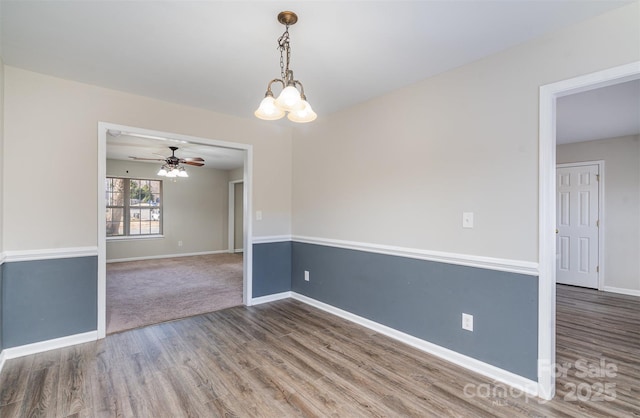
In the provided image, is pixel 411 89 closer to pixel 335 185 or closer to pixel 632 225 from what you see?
pixel 335 185

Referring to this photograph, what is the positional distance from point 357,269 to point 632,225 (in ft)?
14.6

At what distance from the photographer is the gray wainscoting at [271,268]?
3.97 meters

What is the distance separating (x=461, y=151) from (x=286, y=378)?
7.41ft

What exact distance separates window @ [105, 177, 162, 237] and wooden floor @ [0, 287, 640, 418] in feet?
16.3

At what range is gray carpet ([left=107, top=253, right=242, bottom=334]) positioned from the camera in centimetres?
356

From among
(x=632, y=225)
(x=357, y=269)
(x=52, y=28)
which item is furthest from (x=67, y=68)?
(x=632, y=225)

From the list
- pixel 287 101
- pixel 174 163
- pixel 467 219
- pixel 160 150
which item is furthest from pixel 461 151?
pixel 160 150

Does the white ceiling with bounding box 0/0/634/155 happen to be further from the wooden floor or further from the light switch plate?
the wooden floor

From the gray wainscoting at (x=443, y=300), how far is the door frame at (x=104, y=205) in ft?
3.20

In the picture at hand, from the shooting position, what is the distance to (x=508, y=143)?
2189 mm

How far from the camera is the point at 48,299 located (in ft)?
8.78

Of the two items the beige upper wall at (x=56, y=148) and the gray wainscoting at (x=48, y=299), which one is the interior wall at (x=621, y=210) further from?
the gray wainscoting at (x=48, y=299)

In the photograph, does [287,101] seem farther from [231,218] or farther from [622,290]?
[231,218]

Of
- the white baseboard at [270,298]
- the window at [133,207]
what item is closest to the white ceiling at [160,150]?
the window at [133,207]
